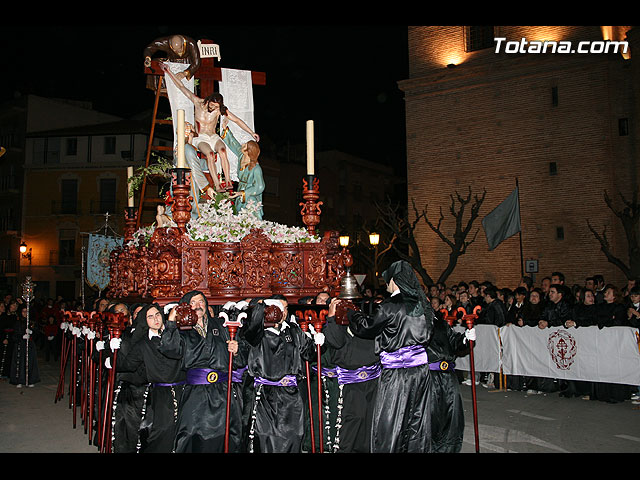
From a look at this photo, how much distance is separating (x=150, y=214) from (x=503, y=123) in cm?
2157

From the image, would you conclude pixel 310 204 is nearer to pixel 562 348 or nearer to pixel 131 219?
pixel 131 219

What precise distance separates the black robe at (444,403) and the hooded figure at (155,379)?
8.61 feet

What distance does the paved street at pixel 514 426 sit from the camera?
7562 millimetres

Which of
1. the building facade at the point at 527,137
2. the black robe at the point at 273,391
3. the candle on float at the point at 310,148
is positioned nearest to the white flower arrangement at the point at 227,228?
the candle on float at the point at 310,148

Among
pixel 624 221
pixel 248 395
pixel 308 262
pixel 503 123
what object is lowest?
pixel 248 395

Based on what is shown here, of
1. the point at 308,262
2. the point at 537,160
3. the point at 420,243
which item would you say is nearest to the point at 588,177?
the point at 537,160

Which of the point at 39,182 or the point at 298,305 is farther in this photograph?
the point at 39,182

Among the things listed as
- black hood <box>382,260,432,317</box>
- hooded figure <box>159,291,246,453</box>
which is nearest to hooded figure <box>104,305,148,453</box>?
hooded figure <box>159,291,246,453</box>

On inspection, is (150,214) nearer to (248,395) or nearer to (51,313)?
(51,313)

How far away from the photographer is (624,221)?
18.8 meters

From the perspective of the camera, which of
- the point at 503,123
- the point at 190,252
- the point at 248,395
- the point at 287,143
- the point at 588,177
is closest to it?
the point at 248,395

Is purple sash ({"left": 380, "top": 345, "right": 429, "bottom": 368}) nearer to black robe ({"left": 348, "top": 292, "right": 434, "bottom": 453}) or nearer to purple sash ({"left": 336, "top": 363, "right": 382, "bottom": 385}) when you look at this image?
black robe ({"left": 348, "top": 292, "right": 434, "bottom": 453})

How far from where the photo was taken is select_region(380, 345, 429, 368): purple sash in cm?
622

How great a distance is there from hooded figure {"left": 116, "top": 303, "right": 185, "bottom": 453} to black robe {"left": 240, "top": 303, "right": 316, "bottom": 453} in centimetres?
79
